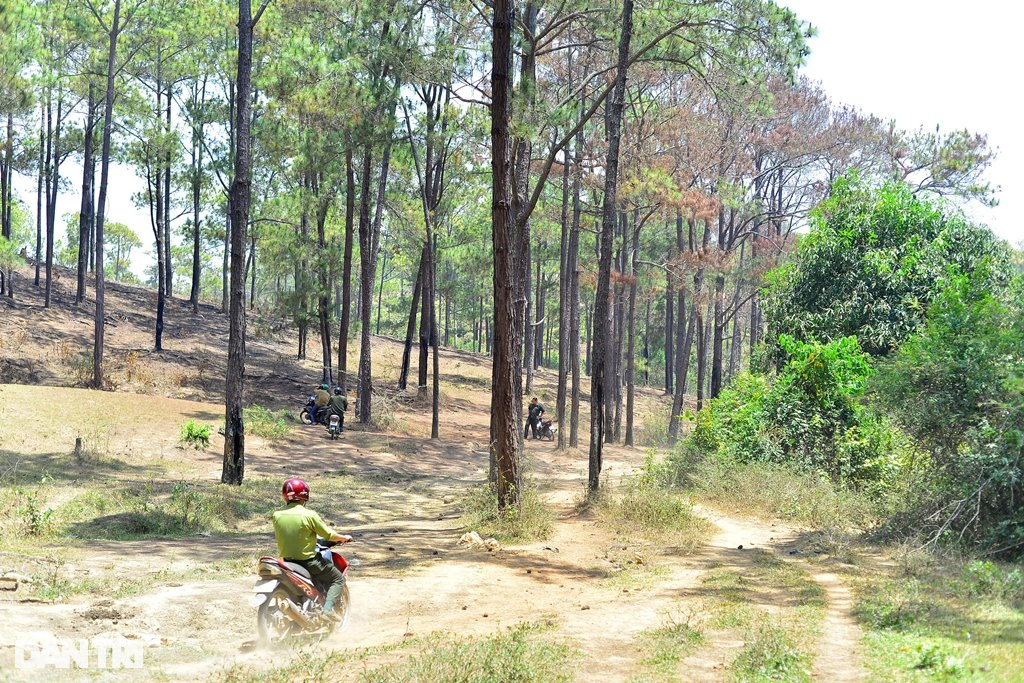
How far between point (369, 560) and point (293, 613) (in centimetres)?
422

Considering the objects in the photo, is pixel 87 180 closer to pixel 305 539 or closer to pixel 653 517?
pixel 653 517

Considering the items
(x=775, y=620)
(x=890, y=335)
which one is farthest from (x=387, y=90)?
(x=775, y=620)

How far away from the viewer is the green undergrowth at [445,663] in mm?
6422

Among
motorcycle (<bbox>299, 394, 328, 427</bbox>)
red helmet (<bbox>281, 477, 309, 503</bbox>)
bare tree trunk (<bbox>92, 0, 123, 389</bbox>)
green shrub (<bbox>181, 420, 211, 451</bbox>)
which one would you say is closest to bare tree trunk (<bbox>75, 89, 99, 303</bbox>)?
bare tree trunk (<bbox>92, 0, 123, 389</bbox>)

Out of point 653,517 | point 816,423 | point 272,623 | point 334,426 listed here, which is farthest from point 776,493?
point 334,426

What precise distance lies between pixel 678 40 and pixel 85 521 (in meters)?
14.0

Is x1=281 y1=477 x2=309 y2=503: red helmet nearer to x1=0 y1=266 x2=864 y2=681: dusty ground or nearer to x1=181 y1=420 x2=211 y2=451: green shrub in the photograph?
x1=0 y1=266 x2=864 y2=681: dusty ground

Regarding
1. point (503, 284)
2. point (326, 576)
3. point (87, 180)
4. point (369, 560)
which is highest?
point (87, 180)

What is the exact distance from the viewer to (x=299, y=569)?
25.3ft

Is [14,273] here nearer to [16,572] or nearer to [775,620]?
[16,572]

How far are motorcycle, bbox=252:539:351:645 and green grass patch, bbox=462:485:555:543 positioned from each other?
18.5 feet

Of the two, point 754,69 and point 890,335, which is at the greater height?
point 754,69

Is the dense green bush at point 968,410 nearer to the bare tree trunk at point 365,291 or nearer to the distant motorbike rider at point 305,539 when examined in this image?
the distant motorbike rider at point 305,539

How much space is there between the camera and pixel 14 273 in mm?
45094
